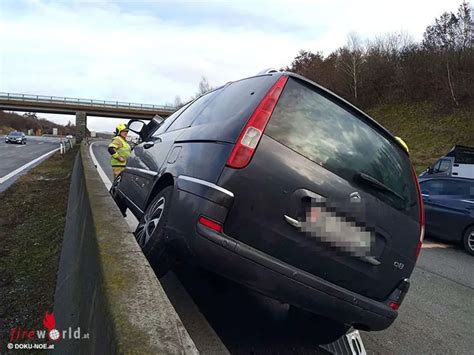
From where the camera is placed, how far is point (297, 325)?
3539mm

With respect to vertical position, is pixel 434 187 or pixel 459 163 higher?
pixel 434 187

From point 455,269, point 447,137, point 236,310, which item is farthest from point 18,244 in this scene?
point 447,137

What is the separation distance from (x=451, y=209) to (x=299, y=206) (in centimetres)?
711

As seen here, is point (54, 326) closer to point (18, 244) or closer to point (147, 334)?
point (147, 334)

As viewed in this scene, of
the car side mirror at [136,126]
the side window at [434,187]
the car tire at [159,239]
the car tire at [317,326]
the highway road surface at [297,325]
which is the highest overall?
the car side mirror at [136,126]

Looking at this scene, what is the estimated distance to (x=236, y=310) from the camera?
378cm

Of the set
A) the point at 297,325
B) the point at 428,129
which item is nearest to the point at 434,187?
the point at 297,325

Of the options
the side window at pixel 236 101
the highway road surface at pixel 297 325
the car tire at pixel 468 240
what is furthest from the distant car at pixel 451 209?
the side window at pixel 236 101

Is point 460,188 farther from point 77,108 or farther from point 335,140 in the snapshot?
point 77,108

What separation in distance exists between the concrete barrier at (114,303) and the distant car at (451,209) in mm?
6921

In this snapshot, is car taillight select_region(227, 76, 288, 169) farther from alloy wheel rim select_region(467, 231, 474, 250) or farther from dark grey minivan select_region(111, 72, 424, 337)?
alloy wheel rim select_region(467, 231, 474, 250)

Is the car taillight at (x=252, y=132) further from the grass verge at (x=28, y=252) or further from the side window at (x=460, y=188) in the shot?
the side window at (x=460, y=188)

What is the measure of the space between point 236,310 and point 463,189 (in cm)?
702

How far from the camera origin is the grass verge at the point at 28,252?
13.2ft
